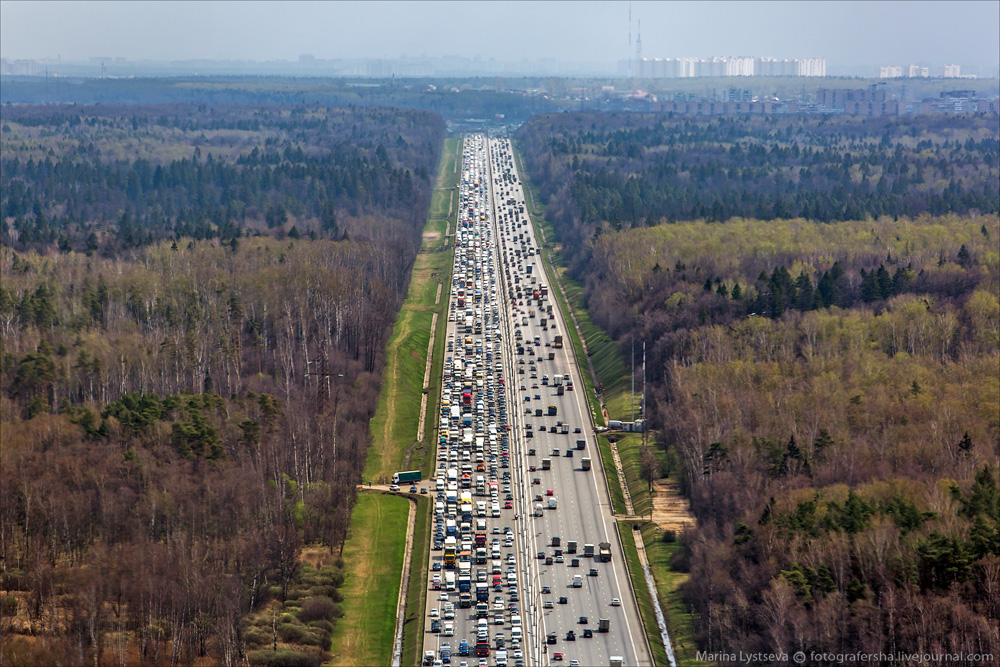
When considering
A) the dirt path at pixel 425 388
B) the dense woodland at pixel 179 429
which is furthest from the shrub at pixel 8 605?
the dirt path at pixel 425 388

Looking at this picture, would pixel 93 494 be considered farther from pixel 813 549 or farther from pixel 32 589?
pixel 813 549

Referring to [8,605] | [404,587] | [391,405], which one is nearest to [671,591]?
[404,587]

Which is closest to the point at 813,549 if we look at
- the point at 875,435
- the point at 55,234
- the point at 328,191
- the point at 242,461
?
the point at 875,435

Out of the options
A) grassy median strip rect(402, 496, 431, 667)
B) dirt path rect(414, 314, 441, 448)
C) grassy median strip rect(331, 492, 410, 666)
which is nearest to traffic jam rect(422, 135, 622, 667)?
grassy median strip rect(402, 496, 431, 667)

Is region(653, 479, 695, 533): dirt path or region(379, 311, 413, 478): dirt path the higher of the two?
region(379, 311, 413, 478): dirt path

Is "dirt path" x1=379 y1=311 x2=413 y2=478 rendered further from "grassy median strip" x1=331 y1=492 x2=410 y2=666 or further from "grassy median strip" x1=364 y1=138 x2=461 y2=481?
"grassy median strip" x1=331 y1=492 x2=410 y2=666

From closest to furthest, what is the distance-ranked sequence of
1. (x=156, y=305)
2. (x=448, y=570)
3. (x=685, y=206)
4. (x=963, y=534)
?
(x=963, y=534)
(x=448, y=570)
(x=156, y=305)
(x=685, y=206)

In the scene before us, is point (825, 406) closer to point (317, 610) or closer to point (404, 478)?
point (404, 478)
